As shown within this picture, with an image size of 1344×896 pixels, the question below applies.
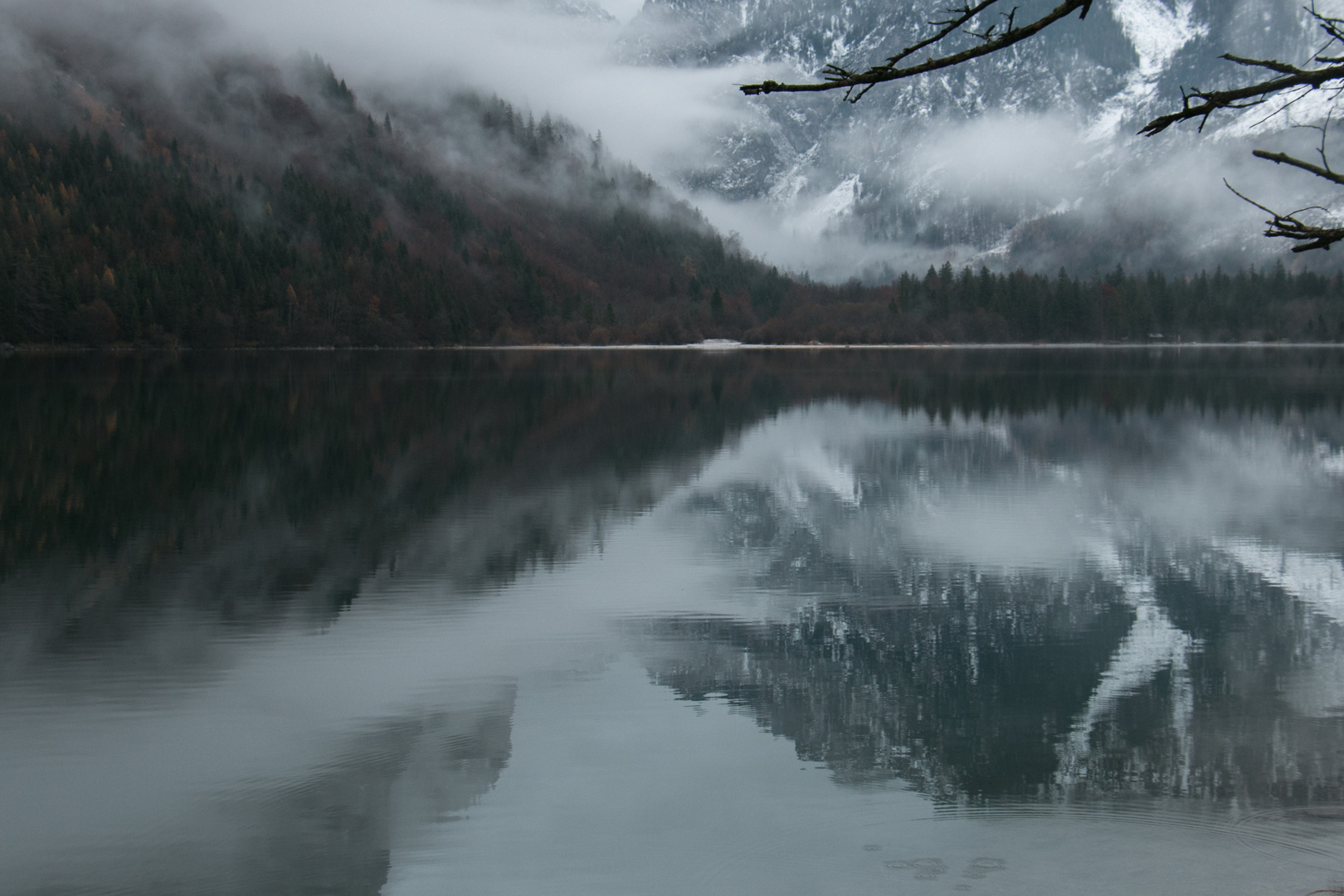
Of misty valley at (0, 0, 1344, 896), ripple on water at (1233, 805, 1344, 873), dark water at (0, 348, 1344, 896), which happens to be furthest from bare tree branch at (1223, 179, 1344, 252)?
ripple on water at (1233, 805, 1344, 873)

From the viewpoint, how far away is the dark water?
9602mm

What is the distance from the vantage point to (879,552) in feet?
73.0

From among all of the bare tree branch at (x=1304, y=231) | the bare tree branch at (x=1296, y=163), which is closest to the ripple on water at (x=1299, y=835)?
A: the bare tree branch at (x=1304, y=231)

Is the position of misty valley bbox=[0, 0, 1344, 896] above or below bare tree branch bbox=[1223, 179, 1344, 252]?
below

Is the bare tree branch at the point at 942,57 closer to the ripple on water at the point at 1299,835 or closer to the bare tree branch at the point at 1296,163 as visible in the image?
the bare tree branch at the point at 1296,163

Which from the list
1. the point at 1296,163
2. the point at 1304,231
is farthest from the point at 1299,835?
the point at 1296,163

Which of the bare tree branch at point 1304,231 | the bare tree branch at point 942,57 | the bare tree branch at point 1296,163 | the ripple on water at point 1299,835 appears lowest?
the ripple on water at point 1299,835

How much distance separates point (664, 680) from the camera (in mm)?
14055

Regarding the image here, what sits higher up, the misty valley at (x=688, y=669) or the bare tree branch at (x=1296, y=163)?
the bare tree branch at (x=1296, y=163)

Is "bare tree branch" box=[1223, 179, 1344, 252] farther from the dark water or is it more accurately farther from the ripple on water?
the ripple on water

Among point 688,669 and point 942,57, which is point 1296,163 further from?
point 688,669

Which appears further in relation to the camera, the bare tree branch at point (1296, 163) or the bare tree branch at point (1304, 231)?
the bare tree branch at point (1304, 231)

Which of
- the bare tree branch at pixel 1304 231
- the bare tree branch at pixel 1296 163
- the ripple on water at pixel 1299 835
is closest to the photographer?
the bare tree branch at pixel 1296 163

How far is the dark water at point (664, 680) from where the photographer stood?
9.60 metres
